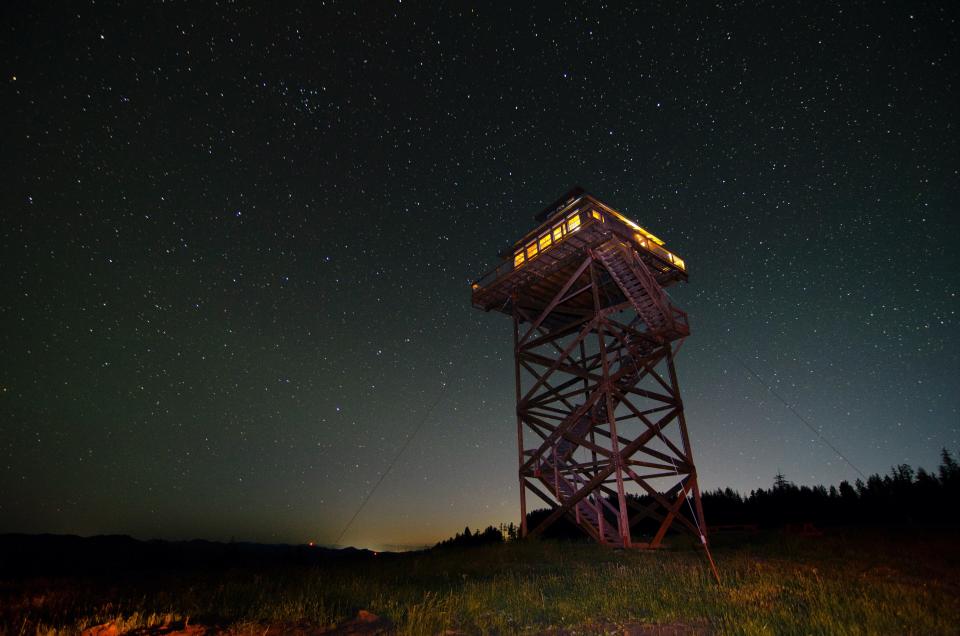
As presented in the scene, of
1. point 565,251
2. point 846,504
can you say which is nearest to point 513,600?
point 565,251

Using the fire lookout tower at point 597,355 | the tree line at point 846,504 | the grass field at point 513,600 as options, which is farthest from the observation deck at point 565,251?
the tree line at point 846,504

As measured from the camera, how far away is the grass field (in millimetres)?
5199

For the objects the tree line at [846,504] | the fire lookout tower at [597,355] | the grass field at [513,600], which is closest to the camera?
Result: the grass field at [513,600]

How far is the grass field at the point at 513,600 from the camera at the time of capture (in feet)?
17.1

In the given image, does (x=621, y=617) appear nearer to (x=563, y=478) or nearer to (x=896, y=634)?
(x=896, y=634)

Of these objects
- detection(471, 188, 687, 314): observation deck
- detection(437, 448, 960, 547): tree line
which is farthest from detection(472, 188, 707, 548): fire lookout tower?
detection(437, 448, 960, 547): tree line

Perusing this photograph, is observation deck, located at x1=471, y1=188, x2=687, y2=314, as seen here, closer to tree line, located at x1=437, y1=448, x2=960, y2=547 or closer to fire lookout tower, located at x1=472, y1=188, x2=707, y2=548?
fire lookout tower, located at x1=472, y1=188, x2=707, y2=548

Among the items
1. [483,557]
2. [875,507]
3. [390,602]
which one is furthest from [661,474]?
[875,507]

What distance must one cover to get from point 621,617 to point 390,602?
298 centimetres

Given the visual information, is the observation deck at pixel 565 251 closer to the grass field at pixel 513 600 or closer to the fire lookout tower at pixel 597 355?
the fire lookout tower at pixel 597 355

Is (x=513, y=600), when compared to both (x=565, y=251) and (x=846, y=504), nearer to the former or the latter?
(x=565, y=251)

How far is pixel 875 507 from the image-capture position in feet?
187

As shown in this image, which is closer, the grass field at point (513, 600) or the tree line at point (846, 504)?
the grass field at point (513, 600)

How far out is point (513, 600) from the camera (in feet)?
22.0
